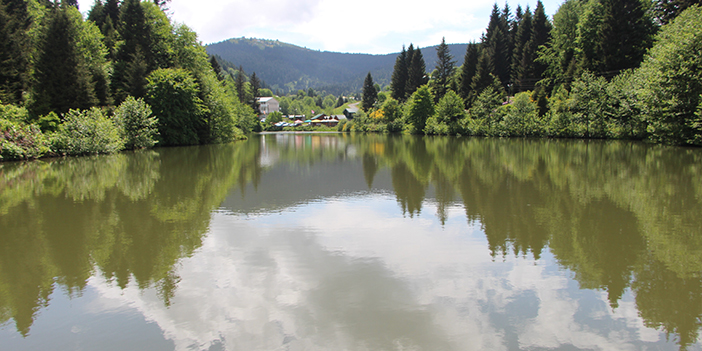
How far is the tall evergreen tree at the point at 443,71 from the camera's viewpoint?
2778 inches

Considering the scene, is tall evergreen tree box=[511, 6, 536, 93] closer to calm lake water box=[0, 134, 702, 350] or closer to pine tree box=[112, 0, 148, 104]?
pine tree box=[112, 0, 148, 104]

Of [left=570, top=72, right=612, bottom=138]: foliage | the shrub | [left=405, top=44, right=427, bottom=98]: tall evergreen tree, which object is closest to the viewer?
the shrub

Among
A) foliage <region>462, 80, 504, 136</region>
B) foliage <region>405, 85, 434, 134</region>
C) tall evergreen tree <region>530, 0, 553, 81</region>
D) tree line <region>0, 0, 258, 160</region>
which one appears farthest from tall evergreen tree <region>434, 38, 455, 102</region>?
tree line <region>0, 0, 258, 160</region>

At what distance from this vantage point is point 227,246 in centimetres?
629

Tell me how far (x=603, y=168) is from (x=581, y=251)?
11.1 m

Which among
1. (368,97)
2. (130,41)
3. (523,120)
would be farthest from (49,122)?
(368,97)

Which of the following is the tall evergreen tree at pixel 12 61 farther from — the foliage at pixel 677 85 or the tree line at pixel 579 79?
the tree line at pixel 579 79

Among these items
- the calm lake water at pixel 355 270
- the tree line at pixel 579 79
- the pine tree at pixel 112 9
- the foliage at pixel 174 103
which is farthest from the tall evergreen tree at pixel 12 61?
the tree line at pixel 579 79

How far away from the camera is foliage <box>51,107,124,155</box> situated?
23117mm

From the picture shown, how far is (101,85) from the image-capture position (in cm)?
2936

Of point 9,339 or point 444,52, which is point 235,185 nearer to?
point 9,339

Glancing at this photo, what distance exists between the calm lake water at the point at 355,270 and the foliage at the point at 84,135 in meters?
14.4

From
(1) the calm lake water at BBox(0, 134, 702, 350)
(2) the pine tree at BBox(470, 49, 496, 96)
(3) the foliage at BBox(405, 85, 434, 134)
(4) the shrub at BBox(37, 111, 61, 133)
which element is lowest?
(1) the calm lake water at BBox(0, 134, 702, 350)

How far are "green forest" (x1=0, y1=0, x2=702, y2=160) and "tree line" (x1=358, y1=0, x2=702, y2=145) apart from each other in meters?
0.12
